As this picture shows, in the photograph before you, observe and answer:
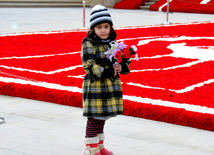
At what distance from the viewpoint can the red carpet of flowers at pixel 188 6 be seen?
2058 cm

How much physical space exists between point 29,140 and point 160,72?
3251 millimetres

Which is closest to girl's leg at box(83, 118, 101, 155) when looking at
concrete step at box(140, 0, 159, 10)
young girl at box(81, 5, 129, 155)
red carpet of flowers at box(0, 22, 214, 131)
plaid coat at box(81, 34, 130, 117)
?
young girl at box(81, 5, 129, 155)

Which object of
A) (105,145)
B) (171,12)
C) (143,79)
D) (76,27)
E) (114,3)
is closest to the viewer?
(105,145)

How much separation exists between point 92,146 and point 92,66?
62 centimetres

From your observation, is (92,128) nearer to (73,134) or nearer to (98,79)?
(98,79)

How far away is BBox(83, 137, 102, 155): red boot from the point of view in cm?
361

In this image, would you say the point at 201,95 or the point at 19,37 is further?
the point at 19,37

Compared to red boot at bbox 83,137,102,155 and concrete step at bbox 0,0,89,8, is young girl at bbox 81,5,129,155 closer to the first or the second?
red boot at bbox 83,137,102,155

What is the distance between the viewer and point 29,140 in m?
4.02

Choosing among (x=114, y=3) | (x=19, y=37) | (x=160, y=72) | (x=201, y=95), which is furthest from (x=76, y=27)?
(x=114, y=3)

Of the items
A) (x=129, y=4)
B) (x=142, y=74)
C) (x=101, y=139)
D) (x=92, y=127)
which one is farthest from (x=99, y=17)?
(x=129, y=4)

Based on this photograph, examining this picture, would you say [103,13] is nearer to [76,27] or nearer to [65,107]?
[65,107]

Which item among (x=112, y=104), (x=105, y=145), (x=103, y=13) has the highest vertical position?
(x=103, y=13)

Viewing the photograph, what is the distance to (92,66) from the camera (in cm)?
346
